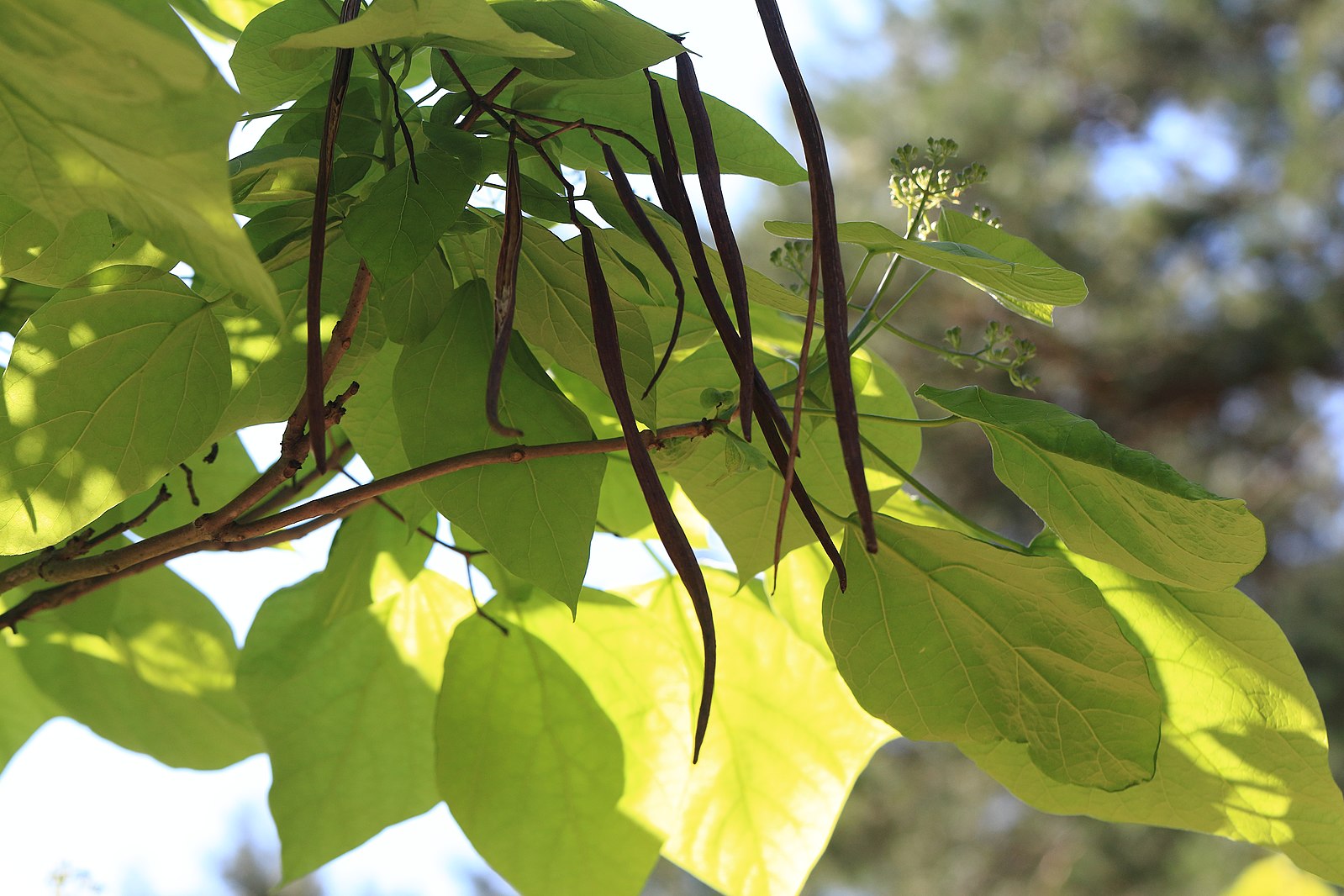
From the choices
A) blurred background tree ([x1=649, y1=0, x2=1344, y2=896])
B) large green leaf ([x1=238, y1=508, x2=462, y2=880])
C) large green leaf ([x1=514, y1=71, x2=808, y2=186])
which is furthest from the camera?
blurred background tree ([x1=649, y1=0, x2=1344, y2=896])

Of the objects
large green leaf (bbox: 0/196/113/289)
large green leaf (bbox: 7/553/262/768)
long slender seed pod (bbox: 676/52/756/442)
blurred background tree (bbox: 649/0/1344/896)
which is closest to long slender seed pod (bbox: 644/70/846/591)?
long slender seed pod (bbox: 676/52/756/442)

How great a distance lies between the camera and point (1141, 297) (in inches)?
150

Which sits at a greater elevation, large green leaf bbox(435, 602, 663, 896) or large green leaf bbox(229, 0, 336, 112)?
large green leaf bbox(229, 0, 336, 112)

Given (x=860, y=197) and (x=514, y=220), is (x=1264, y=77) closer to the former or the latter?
(x=860, y=197)

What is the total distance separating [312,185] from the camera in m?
0.20

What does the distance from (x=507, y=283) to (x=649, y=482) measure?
0.13 feet

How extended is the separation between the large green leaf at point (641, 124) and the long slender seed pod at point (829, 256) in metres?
0.05

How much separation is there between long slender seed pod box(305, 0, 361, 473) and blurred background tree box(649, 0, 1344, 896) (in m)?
3.38

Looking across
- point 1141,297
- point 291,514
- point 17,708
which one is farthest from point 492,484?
point 1141,297

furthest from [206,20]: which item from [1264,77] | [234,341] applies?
[1264,77]

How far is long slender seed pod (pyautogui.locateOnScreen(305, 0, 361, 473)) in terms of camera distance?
0.52ft

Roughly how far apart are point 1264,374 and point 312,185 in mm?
4213

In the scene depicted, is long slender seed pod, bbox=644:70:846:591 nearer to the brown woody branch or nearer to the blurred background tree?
the brown woody branch

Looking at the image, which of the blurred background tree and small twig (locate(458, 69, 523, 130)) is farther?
the blurred background tree
